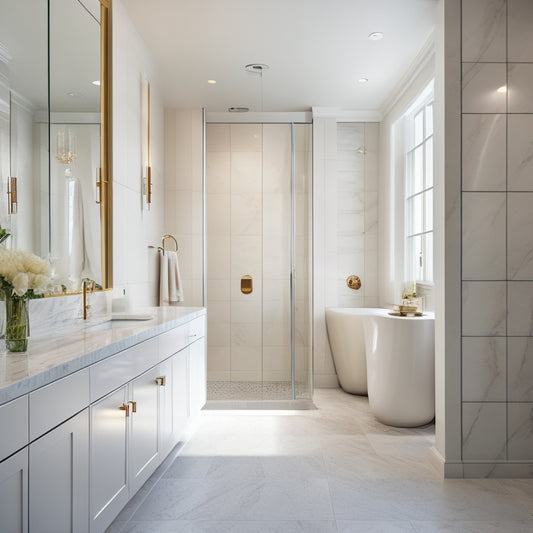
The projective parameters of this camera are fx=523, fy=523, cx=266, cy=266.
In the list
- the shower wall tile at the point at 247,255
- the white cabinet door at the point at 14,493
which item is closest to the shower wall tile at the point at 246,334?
the shower wall tile at the point at 247,255

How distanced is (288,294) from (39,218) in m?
2.31

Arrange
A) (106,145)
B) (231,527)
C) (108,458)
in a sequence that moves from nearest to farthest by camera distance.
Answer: (108,458) < (231,527) < (106,145)

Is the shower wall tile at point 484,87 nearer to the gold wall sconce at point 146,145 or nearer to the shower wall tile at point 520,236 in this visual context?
the shower wall tile at point 520,236

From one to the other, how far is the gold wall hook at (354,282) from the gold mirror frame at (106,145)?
8.62 feet

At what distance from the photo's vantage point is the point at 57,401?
145 centimetres

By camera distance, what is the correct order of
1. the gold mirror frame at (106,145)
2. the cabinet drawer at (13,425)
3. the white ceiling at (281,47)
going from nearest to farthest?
the cabinet drawer at (13,425), the gold mirror frame at (106,145), the white ceiling at (281,47)

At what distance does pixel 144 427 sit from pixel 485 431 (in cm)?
176

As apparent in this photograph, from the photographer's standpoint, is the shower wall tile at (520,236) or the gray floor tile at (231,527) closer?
the gray floor tile at (231,527)

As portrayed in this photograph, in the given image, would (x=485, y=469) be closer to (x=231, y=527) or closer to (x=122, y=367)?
(x=231, y=527)

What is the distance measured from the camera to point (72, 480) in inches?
60.6

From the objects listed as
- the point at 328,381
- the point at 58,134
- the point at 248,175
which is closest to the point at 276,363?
the point at 328,381

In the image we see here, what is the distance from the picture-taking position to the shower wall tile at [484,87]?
2762 millimetres

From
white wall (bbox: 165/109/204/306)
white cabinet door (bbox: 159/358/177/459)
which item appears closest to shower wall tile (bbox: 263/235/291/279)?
white wall (bbox: 165/109/204/306)

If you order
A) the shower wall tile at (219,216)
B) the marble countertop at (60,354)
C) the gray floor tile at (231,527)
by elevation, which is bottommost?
the gray floor tile at (231,527)
